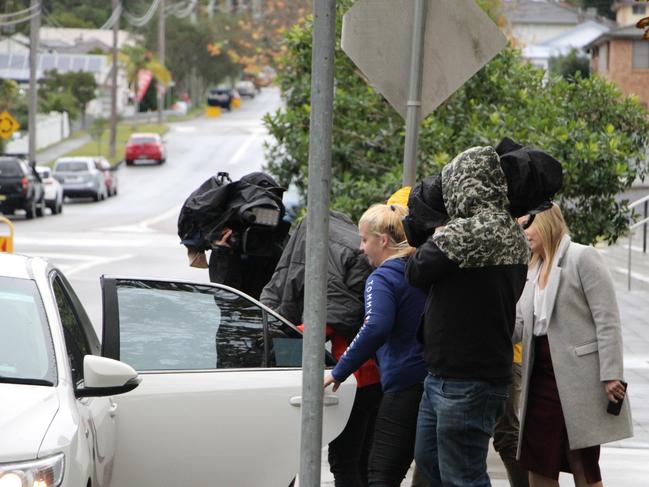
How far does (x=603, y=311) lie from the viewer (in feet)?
19.1

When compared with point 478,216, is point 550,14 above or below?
above

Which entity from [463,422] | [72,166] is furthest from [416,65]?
[72,166]

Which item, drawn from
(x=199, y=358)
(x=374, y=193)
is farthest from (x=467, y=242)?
(x=374, y=193)

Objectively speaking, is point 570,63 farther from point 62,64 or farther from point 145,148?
point 62,64

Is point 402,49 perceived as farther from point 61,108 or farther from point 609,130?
point 61,108

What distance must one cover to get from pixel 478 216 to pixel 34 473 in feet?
6.03

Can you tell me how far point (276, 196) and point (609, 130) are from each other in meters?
3.92

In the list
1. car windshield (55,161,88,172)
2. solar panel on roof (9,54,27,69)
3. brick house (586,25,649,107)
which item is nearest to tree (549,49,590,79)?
brick house (586,25,649,107)

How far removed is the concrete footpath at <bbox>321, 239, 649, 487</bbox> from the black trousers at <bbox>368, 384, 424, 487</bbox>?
1935mm

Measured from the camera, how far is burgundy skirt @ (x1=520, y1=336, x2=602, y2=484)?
598cm

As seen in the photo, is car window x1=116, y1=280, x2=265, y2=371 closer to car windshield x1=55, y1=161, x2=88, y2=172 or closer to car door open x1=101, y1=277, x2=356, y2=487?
car door open x1=101, y1=277, x2=356, y2=487

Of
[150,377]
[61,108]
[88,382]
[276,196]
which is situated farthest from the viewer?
[61,108]

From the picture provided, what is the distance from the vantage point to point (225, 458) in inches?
224

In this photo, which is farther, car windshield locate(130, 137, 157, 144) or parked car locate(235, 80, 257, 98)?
parked car locate(235, 80, 257, 98)
